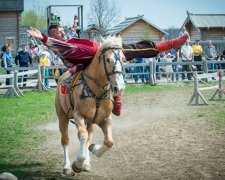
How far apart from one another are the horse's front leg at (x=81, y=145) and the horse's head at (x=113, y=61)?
74 cm

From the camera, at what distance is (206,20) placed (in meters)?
47.8

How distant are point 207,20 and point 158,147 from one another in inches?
1599

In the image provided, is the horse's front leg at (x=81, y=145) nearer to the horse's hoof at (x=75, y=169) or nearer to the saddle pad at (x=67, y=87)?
the horse's hoof at (x=75, y=169)

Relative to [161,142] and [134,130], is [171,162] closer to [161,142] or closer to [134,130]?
[161,142]

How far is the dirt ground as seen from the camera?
722cm

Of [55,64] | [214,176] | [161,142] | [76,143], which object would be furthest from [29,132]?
[55,64]

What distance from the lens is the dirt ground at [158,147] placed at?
7.22 m

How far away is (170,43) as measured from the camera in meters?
7.99

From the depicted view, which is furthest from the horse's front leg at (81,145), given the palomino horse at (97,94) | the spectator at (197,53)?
the spectator at (197,53)

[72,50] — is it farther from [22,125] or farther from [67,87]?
[22,125]

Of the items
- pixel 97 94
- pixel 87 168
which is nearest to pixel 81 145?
pixel 87 168

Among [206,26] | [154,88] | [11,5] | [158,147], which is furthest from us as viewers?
[11,5]

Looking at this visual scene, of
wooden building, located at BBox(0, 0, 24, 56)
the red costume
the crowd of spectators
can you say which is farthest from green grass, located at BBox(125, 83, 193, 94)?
wooden building, located at BBox(0, 0, 24, 56)

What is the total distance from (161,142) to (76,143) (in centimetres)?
171
